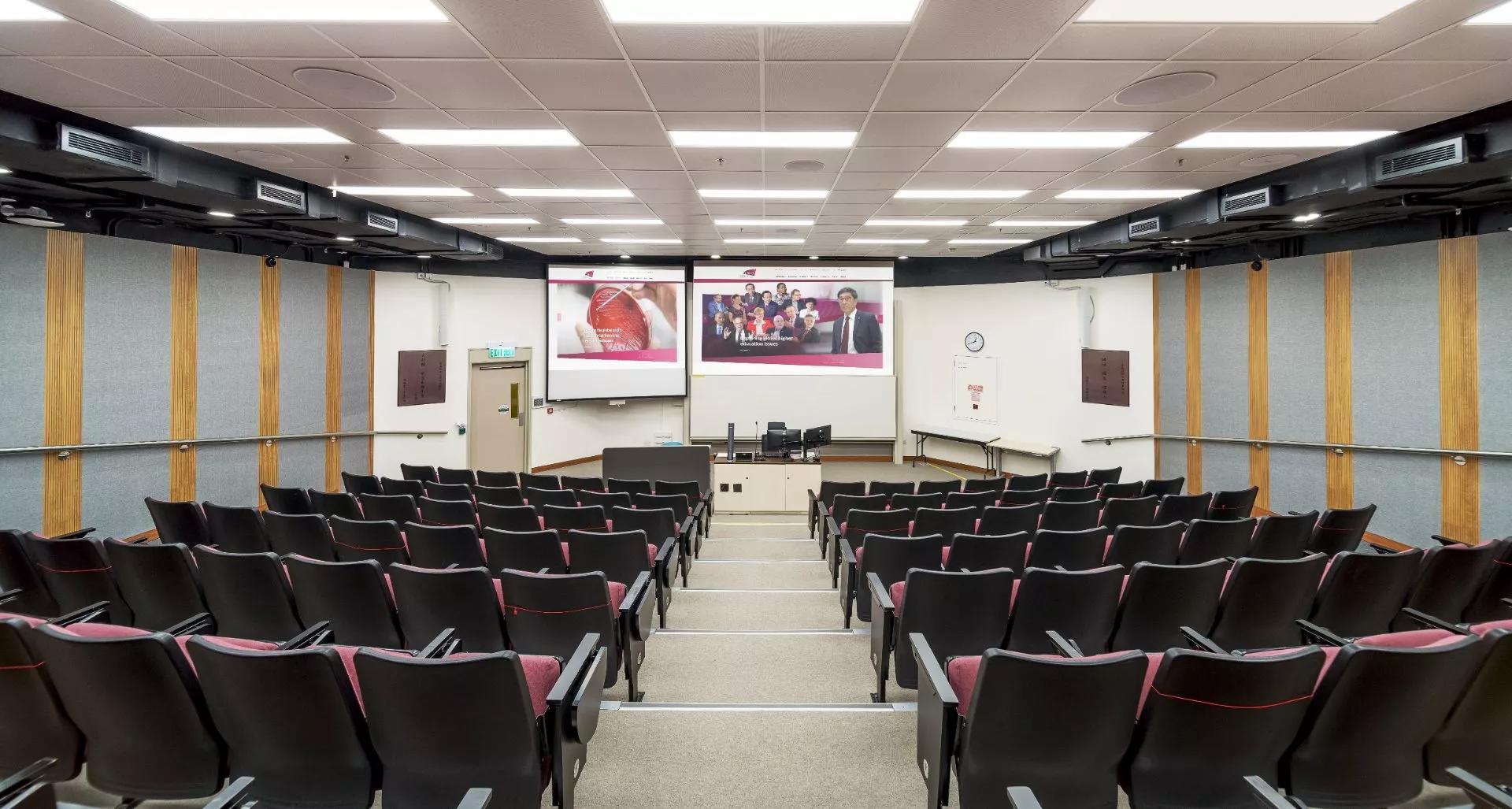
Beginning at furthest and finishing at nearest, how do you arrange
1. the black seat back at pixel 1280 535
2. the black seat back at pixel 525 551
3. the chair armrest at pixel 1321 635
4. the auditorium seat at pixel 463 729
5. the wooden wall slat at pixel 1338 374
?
the wooden wall slat at pixel 1338 374 < the black seat back at pixel 1280 535 < the black seat back at pixel 525 551 < the chair armrest at pixel 1321 635 < the auditorium seat at pixel 463 729

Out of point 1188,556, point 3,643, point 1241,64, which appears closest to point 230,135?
point 3,643

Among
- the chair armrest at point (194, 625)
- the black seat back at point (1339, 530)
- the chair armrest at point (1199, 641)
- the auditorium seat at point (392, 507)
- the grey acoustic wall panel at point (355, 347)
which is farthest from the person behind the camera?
the grey acoustic wall panel at point (355, 347)

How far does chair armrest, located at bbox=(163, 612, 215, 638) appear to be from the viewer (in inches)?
132

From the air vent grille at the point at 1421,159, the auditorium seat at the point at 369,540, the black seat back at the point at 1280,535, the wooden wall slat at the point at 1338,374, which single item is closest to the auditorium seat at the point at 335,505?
the auditorium seat at the point at 369,540

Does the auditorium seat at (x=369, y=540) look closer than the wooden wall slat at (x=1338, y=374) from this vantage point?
Yes

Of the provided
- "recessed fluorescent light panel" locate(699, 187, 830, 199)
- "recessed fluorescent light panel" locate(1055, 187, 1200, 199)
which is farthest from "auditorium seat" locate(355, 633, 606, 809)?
"recessed fluorescent light panel" locate(1055, 187, 1200, 199)

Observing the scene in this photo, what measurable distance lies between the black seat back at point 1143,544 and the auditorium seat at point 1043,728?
2464 millimetres

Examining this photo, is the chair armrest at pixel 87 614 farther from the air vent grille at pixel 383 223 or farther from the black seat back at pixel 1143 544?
the air vent grille at pixel 383 223

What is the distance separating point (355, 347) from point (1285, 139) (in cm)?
1124

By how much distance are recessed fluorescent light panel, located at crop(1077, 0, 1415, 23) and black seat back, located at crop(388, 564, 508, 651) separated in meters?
4.01

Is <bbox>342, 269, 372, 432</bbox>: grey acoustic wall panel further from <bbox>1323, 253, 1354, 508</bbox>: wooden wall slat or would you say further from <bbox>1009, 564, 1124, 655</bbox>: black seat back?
<bbox>1323, 253, 1354, 508</bbox>: wooden wall slat

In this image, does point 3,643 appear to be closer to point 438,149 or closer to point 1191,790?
point 1191,790

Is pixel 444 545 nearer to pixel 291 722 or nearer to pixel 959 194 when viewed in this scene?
pixel 291 722

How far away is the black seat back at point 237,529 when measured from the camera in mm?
4961
